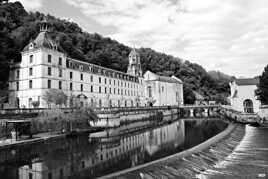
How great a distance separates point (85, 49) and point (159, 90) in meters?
30.9

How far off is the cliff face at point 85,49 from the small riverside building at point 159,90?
12.3 meters

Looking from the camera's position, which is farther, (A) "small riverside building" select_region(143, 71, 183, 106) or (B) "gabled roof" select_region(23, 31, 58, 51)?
(A) "small riverside building" select_region(143, 71, 183, 106)

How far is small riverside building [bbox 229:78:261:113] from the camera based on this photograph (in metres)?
63.9

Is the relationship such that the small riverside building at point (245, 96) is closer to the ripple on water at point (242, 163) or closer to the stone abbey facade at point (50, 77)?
the stone abbey facade at point (50, 77)

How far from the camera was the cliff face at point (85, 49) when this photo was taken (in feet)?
154

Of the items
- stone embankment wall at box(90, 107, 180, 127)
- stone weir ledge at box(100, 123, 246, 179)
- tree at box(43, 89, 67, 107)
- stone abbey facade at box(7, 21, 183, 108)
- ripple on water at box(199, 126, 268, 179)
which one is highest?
stone abbey facade at box(7, 21, 183, 108)

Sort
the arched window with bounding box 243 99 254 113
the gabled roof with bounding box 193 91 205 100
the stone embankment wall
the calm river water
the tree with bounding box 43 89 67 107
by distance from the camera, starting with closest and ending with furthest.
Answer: the calm river water
the tree with bounding box 43 89 67 107
the stone embankment wall
the arched window with bounding box 243 99 254 113
the gabled roof with bounding box 193 91 205 100

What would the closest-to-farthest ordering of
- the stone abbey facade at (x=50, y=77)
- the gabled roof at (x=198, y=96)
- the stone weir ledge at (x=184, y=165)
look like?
the stone weir ledge at (x=184, y=165) → the stone abbey facade at (x=50, y=77) → the gabled roof at (x=198, y=96)

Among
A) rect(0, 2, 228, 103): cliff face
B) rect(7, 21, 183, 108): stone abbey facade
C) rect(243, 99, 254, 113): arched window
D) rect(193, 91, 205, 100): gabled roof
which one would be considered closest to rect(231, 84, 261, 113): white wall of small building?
rect(243, 99, 254, 113): arched window

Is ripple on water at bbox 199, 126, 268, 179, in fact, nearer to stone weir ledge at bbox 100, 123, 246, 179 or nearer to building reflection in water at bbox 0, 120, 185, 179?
stone weir ledge at bbox 100, 123, 246, 179

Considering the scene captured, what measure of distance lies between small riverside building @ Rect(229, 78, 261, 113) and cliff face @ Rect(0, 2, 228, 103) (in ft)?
121

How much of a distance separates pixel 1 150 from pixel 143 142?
1536 centimetres

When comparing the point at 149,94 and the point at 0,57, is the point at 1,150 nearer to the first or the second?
the point at 0,57

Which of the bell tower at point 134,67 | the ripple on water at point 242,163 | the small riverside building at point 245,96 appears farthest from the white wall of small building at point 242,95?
the ripple on water at point 242,163
